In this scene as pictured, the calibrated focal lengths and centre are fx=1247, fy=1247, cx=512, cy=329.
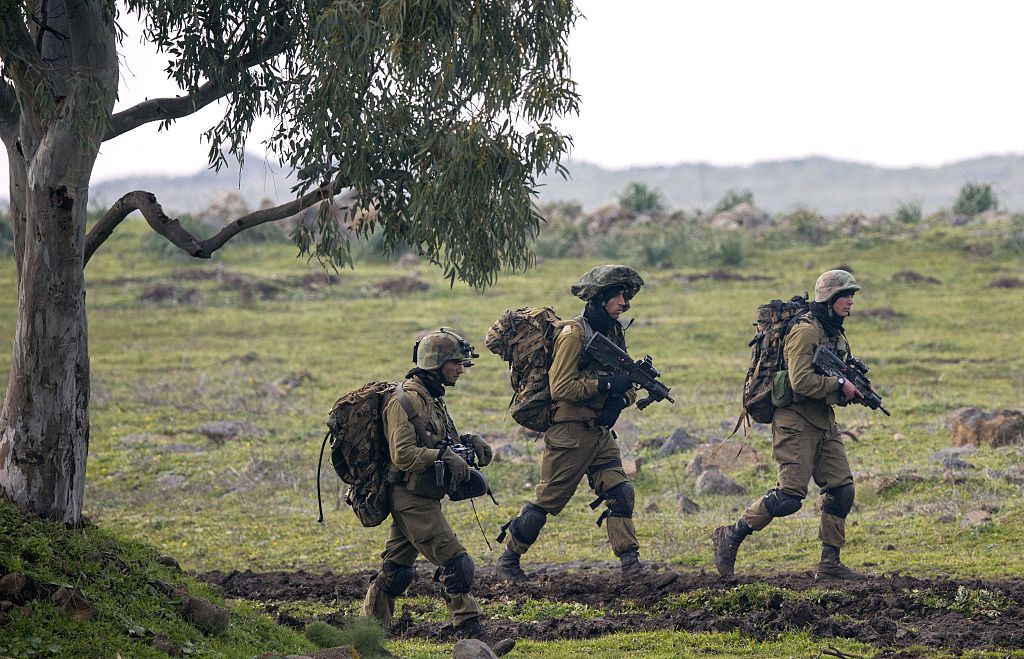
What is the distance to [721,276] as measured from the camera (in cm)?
2806

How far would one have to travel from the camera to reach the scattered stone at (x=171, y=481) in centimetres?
1449

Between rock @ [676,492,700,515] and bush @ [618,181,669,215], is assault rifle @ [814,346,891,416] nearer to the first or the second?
rock @ [676,492,700,515]

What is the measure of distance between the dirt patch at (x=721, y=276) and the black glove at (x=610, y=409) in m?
18.4

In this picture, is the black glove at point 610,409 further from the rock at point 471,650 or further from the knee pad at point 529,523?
the rock at point 471,650

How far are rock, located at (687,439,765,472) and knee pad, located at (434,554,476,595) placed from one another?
5.88m

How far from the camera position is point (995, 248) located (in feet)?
93.8

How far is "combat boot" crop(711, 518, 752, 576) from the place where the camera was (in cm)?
993

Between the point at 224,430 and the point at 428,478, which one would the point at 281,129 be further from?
the point at 224,430

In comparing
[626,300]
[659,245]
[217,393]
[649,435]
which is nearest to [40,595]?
[626,300]

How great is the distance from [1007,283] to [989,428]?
1309 centimetres

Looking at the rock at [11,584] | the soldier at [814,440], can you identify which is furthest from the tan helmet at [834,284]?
the rock at [11,584]

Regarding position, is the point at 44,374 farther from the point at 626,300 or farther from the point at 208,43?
the point at 626,300

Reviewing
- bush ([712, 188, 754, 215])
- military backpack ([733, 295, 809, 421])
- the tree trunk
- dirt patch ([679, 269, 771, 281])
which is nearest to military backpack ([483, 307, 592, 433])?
military backpack ([733, 295, 809, 421])

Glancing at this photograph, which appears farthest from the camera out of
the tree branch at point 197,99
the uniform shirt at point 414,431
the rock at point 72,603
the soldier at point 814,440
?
the soldier at point 814,440
